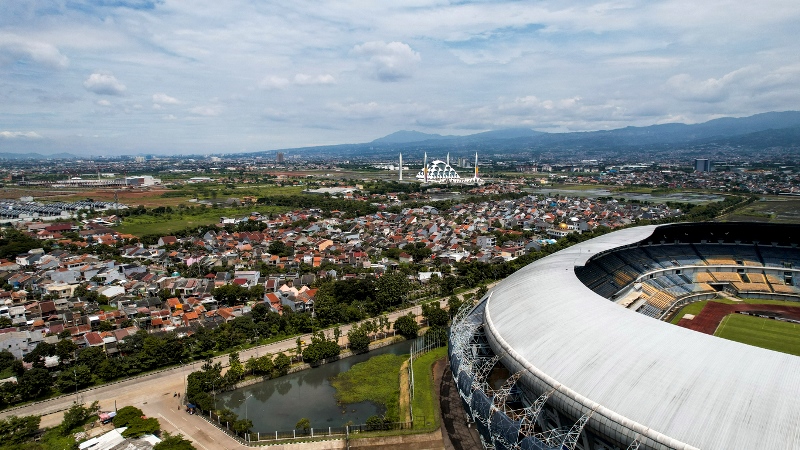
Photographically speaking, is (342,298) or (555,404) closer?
(555,404)

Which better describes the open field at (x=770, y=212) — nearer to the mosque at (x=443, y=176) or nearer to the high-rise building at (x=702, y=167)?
the mosque at (x=443, y=176)

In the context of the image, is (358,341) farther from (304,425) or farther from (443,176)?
(443,176)

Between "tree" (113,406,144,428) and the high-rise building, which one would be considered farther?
the high-rise building

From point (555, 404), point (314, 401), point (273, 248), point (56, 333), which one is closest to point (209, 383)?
point (314, 401)

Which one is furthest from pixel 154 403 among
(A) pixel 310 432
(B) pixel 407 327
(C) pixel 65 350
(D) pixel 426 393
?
(B) pixel 407 327

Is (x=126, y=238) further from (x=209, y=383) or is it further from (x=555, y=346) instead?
(x=555, y=346)

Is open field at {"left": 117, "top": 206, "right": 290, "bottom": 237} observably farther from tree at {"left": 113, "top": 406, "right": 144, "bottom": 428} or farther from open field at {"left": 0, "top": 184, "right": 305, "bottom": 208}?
tree at {"left": 113, "top": 406, "right": 144, "bottom": 428}

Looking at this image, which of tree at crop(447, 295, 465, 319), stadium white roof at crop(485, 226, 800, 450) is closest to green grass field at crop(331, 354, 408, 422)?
tree at crop(447, 295, 465, 319)
